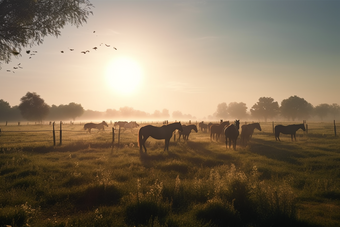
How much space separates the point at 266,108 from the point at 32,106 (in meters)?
114

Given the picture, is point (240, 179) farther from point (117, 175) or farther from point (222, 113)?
point (222, 113)

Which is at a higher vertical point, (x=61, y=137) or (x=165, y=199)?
(x=61, y=137)

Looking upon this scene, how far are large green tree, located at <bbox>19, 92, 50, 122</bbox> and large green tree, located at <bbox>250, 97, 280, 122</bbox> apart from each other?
107810 millimetres

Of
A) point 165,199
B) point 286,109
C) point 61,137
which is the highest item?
point 286,109

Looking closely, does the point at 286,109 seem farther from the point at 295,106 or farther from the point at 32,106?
the point at 32,106

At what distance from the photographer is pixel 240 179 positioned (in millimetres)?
6469

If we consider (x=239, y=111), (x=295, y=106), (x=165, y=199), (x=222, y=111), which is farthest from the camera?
(x=222, y=111)

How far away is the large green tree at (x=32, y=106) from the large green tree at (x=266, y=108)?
107810mm

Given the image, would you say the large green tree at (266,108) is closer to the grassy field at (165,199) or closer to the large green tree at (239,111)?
the large green tree at (239,111)

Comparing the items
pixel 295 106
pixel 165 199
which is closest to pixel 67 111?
pixel 165 199

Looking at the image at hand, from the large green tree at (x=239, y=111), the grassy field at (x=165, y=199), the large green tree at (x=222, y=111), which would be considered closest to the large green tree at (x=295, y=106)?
the large green tree at (x=239, y=111)

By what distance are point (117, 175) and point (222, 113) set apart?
15796 cm

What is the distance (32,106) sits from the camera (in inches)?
2879

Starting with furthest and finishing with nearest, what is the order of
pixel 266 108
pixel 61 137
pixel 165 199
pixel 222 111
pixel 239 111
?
pixel 222 111
pixel 239 111
pixel 266 108
pixel 61 137
pixel 165 199
